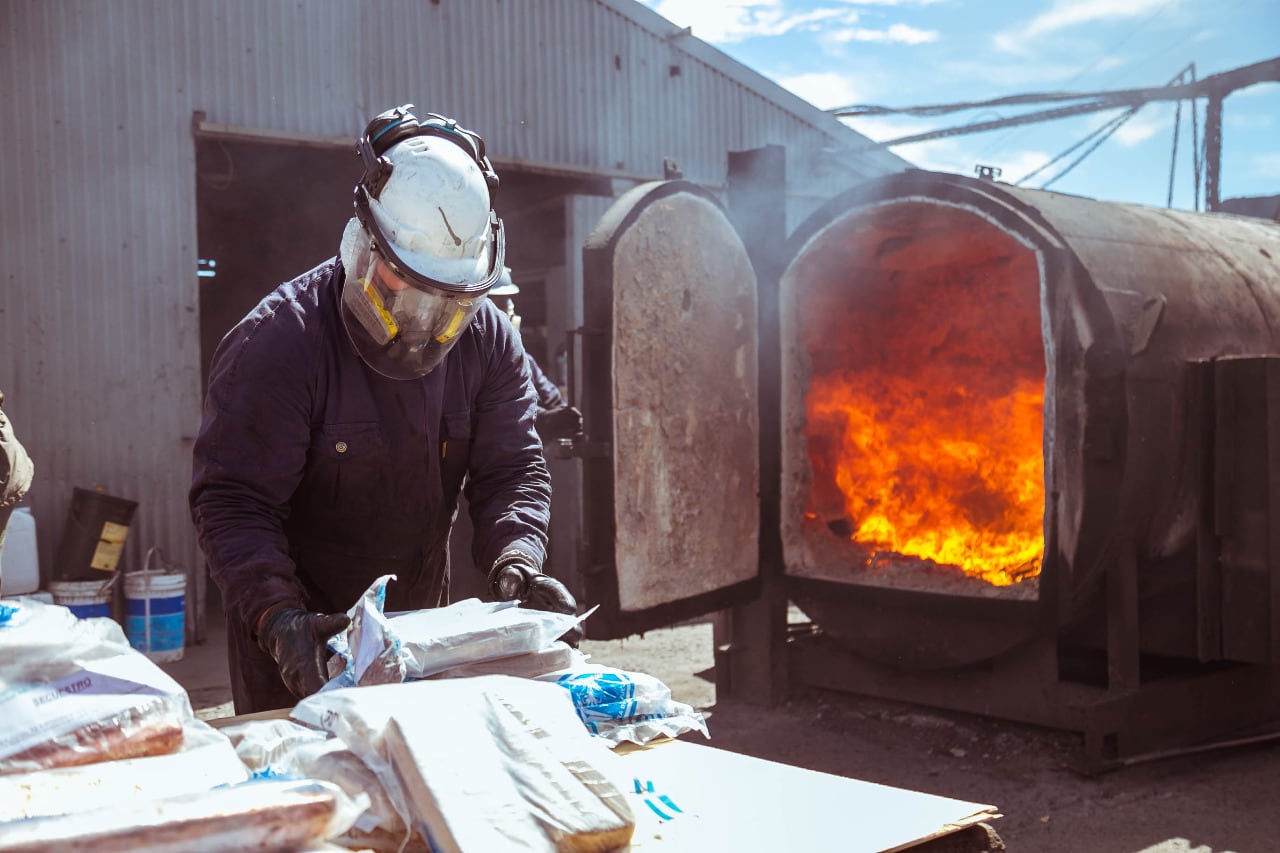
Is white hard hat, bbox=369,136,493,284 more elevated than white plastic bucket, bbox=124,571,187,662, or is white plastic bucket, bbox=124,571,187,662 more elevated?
white hard hat, bbox=369,136,493,284

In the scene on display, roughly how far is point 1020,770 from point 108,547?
18.0ft

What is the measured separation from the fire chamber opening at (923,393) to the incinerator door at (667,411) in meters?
0.47

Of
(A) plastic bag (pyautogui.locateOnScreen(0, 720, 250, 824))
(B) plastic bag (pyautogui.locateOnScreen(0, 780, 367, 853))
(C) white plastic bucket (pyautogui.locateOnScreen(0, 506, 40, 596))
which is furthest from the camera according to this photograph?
(C) white plastic bucket (pyautogui.locateOnScreen(0, 506, 40, 596))

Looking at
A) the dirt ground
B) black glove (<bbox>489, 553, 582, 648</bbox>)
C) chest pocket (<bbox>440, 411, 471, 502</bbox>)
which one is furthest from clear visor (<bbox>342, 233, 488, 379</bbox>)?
the dirt ground

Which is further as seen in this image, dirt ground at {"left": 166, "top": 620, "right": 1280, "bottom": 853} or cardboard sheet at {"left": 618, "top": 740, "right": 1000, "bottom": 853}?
dirt ground at {"left": 166, "top": 620, "right": 1280, "bottom": 853}

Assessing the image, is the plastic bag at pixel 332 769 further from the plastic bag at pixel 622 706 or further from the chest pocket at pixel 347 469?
the chest pocket at pixel 347 469

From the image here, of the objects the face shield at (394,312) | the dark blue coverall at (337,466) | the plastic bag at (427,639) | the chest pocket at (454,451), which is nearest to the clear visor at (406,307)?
the face shield at (394,312)

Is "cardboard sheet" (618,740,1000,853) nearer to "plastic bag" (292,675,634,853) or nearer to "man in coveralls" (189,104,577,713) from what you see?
"plastic bag" (292,675,634,853)

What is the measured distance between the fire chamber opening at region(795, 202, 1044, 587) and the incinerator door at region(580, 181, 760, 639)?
474 millimetres

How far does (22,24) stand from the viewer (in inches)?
276

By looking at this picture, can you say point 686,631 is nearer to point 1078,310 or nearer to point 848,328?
point 848,328

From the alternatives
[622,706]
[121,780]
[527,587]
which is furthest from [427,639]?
[527,587]

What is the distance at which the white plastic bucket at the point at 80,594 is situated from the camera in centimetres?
706

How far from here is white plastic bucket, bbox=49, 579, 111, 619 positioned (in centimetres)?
706
